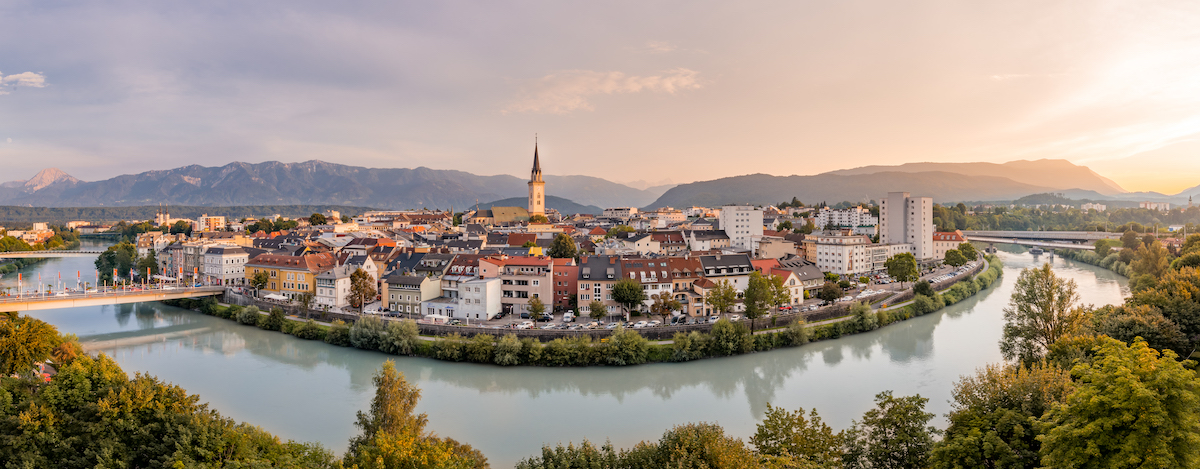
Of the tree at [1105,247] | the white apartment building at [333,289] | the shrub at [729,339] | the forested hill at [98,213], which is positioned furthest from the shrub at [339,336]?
the forested hill at [98,213]

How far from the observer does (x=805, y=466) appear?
6535mm

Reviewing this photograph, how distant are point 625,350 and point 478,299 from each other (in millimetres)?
6521

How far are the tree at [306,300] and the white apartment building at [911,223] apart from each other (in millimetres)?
35943

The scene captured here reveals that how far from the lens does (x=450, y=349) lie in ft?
55.6

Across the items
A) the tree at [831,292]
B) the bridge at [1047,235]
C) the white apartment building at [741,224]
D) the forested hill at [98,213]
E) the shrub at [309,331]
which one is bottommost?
the shrub at [309,331]

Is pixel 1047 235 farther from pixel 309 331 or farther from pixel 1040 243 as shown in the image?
pixel 309 331

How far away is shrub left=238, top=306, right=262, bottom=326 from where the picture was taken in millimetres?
22609

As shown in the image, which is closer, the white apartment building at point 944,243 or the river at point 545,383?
the river at point 545,383

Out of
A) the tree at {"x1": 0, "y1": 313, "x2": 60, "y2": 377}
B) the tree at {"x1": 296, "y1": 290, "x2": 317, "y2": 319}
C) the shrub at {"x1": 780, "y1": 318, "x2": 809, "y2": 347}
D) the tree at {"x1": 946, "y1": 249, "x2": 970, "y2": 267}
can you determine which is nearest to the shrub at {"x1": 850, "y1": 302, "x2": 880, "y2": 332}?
the shrub at {"x1": 780, "y1": 318, "x2": 809, "y2": 347}

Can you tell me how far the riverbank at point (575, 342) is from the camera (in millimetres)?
16500

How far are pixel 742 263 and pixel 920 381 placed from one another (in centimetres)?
952

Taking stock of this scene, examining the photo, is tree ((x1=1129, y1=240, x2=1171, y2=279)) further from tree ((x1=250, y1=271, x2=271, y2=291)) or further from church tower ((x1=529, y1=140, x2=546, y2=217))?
church tower ((x1=529, y1=140, x2=546, y2=217))

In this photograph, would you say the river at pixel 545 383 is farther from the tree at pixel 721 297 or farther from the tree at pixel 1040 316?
the tree at pixel 721 297

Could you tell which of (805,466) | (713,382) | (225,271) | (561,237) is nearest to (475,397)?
(713,382)
